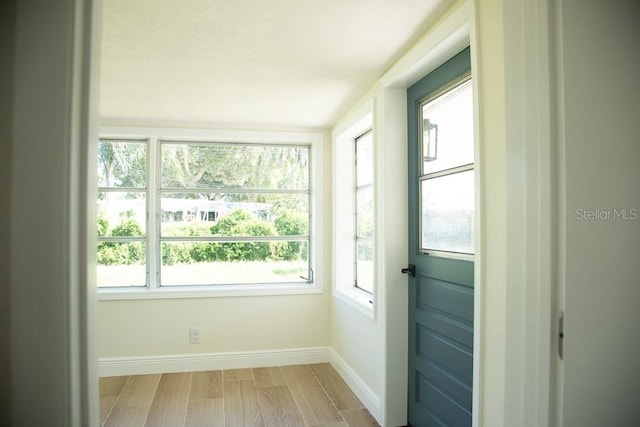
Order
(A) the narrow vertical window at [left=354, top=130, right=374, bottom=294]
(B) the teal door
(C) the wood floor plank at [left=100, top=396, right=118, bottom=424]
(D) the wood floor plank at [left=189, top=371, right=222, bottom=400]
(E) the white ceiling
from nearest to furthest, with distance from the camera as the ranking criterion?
(E) the white ceiling → (B) the teal door → (C) the wood floor plank at [left=100, top=396, right=118, bottom=424] → (D) the wood floor plank at [left=189, top=371, right=222, bottom=400] → (A) the narrow vertical window at [left=354, top=130, right=374, bottom=294]

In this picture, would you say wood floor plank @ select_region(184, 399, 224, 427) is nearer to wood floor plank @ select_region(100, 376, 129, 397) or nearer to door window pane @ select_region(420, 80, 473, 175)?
wood floor plank @ select_region(100, 376, 129, 397)

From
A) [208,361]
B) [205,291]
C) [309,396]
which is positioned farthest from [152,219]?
[309,396]

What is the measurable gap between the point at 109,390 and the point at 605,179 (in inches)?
146

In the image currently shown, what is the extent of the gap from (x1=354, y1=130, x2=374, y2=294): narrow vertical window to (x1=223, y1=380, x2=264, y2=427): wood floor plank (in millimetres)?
1254

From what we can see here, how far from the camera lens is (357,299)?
316 centimetres

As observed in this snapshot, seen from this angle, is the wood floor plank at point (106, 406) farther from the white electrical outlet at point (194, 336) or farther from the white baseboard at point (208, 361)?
the white electrical outlet at point (194, 336)

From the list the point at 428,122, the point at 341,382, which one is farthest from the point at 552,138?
the point at 341,382

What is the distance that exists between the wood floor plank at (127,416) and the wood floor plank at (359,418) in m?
1.39

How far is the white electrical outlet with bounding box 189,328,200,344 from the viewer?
12.1ft

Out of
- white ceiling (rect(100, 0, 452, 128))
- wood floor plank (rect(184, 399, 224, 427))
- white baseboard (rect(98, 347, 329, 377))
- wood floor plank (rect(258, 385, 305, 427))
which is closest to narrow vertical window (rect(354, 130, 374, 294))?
white ceiling (rect(100, 0, 452, 128))

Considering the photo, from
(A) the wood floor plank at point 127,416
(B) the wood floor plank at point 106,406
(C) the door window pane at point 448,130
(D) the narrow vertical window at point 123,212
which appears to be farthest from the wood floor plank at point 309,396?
(C) the door window pane at point 448,130

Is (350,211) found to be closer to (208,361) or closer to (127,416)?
(208,361)

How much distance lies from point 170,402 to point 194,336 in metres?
0.74

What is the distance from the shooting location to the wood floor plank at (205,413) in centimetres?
269
